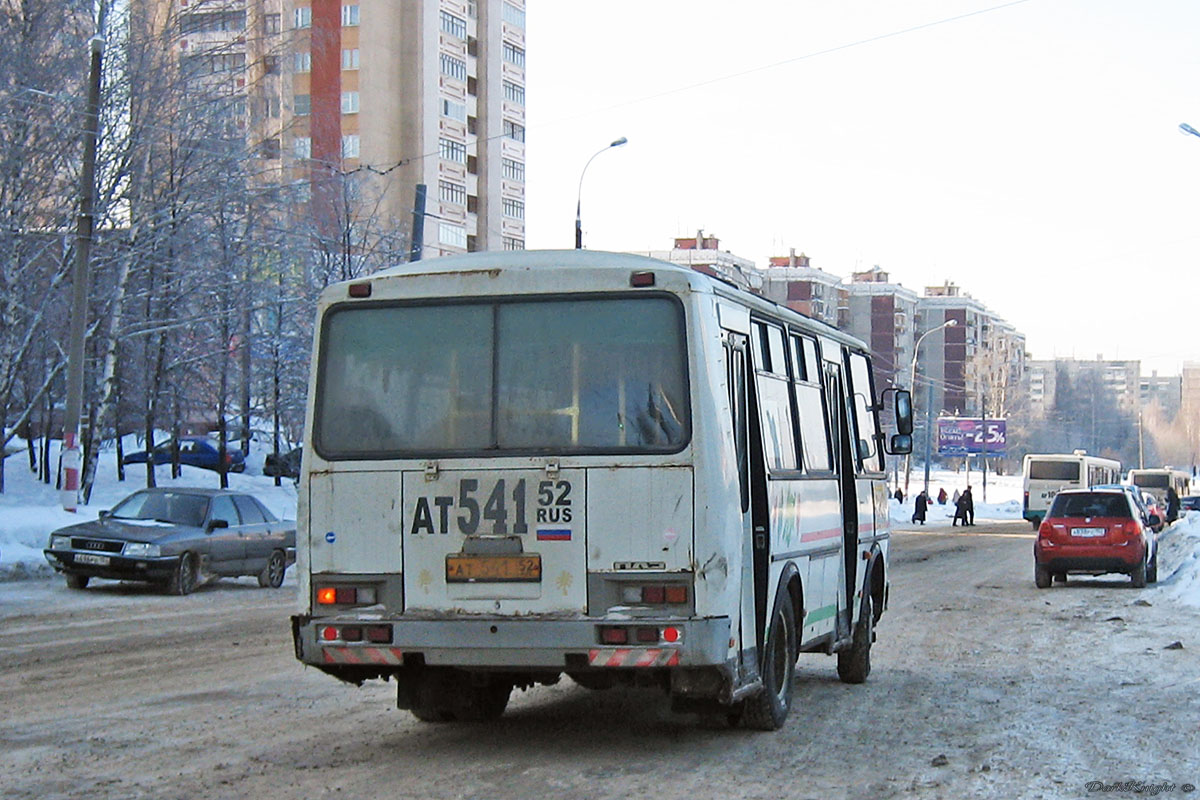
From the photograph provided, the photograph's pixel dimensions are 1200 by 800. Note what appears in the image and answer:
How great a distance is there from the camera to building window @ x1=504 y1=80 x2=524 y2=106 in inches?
3947

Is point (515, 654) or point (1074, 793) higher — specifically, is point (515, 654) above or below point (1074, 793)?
above

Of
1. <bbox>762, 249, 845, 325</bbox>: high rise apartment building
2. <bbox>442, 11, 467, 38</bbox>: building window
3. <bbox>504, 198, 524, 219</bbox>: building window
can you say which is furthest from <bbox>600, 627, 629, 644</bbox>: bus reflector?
<bbox>762, 249, 845, 325</bbox>: high rise apartment building

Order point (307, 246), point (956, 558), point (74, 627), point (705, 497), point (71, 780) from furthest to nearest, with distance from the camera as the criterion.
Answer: point (307, 246), point (956, 558), point (74, 627), point (705, 497), point (71, 780)

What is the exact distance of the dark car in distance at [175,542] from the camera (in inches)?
862

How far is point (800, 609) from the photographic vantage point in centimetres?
1096

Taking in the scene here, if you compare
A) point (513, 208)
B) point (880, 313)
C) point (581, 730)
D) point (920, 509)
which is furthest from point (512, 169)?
point (581, 730)

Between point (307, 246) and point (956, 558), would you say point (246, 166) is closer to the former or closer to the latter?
point (307, 246)

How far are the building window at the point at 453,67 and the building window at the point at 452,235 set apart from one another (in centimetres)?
A: 869

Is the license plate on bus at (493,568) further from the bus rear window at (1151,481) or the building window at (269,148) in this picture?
the bus rear window at (1151,481)

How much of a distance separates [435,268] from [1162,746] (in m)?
5.09

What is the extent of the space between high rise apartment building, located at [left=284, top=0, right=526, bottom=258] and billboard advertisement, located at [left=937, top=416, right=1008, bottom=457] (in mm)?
29408

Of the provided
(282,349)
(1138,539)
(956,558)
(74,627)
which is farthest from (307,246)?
(74,627)

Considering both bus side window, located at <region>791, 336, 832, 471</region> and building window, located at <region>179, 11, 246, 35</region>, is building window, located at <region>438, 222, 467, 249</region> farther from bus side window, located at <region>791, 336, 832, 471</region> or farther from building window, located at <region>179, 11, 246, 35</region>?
bus side window, located at <region>791, 336, 832, 471</region>

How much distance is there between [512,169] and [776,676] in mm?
92015
